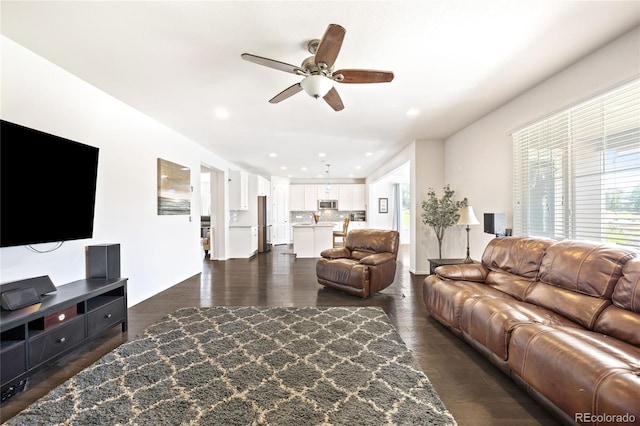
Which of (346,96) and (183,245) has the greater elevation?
(346,96)

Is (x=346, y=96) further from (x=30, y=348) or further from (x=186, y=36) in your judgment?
(x=30, y=348)

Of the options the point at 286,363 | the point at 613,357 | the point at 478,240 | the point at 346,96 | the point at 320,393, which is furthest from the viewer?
the point at 478,240

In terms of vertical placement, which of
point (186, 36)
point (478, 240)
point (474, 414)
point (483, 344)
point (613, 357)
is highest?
point (186, 36)

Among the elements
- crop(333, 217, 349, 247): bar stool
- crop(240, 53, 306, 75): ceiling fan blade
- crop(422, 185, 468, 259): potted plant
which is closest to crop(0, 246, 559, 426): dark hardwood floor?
crop(422, 185, 468, 259): potted plant

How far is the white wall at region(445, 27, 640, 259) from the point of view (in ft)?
7.23

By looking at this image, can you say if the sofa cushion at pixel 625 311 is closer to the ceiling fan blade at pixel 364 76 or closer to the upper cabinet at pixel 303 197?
the ceiling fan blade at pixel 364 76

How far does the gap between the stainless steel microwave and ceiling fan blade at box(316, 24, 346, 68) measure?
8482 mm

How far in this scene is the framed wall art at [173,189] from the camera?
13.4 ft

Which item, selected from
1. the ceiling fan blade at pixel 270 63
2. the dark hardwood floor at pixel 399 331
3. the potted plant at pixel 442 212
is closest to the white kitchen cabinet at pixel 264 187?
the dark hardwood floor at pixel 399 331

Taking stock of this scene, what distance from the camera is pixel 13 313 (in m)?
1.81

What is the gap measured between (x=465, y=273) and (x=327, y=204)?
7765 millimetres

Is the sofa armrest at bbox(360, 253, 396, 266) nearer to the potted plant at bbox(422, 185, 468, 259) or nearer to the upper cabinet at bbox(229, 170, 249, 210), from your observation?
the potted plant at bbox(422, 185, 468, 259)

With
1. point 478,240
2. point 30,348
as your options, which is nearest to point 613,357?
point 478,240

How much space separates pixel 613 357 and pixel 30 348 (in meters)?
3.58
